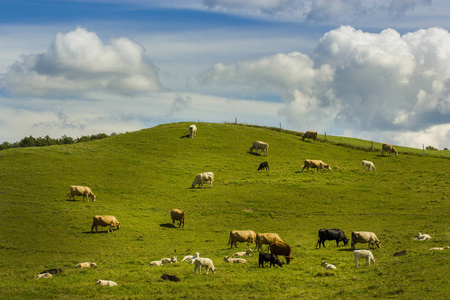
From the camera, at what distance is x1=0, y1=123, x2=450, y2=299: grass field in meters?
19.3

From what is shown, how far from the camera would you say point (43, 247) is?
29.4 m

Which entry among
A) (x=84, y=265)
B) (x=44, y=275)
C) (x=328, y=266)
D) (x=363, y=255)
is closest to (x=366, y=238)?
(x=363, y=255)

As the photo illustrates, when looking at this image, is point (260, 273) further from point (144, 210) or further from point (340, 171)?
point (340, 171)

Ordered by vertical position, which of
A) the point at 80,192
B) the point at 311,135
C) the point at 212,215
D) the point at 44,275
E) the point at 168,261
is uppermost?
the point at 311,135

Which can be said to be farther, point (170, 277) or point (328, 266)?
point (328, 266)

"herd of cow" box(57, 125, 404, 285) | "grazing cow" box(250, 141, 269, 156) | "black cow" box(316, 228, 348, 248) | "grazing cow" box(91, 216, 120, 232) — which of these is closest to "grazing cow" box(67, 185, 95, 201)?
"herd of cow" box(57, 125, 404, 285)

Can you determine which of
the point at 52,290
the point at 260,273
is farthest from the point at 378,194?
the point at 52,290

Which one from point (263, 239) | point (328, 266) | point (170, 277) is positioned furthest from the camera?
point (263, 239)

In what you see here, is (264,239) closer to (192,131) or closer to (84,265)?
(84,265)

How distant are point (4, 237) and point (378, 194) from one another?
32.7 metres

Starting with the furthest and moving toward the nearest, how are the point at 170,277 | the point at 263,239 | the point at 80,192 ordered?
1. the point at 80,192
2. the point at 263,239
3. the point at 170,277

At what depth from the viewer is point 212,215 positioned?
3816cm

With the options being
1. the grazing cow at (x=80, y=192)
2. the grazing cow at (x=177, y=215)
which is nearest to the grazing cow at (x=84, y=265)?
the grazing cow at (x=177, y=215)

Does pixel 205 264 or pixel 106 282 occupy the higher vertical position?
pixel 205 264
